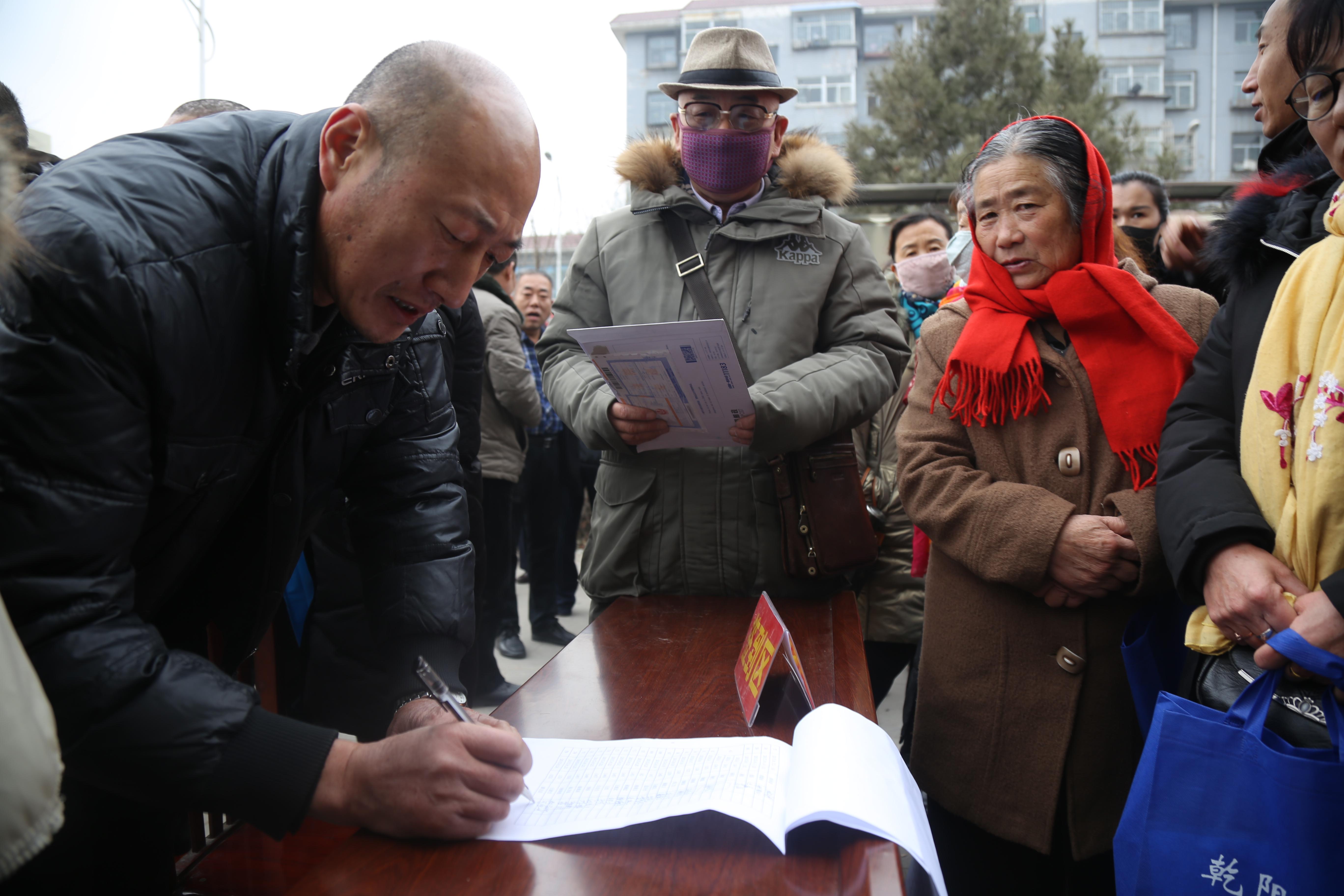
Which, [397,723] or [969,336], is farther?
[969,336]

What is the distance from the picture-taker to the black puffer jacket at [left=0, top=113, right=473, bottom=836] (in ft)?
2.68

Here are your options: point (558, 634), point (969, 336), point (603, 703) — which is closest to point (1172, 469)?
point (969, 336)

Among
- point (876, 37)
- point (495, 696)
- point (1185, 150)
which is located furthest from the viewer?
point (876, 37)

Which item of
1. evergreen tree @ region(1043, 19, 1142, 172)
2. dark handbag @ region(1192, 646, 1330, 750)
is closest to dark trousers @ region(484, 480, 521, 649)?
dark handbag @ region(1192, 646, 1330, 750)

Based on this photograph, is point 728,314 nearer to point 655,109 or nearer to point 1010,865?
point 1010,865

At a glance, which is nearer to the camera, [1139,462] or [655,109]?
[1139,462]

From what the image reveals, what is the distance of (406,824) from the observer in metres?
0.89

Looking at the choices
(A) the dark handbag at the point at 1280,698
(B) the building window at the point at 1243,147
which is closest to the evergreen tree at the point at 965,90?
(B) the building window at the point at 1243,147

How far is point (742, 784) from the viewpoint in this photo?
3.18 feet

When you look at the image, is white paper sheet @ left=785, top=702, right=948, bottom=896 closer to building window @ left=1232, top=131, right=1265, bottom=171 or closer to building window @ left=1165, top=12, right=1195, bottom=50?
building window @ left=1232, top=131, right=1265, bottom=171

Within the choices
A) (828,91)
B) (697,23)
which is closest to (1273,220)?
(697,23)

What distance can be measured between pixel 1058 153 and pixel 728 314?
0.74 meters

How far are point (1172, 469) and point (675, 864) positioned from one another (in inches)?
40.8

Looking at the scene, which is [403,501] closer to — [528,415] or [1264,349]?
[1264,349]
